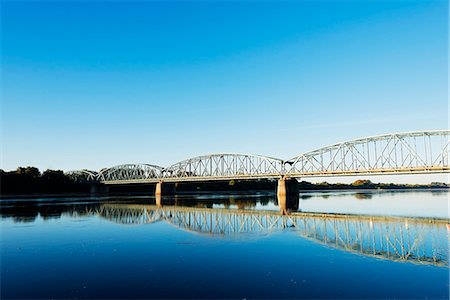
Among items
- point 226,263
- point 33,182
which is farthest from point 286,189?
point 33,182

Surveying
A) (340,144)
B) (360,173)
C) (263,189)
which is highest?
(340,144)

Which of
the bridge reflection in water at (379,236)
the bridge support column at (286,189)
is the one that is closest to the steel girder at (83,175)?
the bridge support column at (286,189)

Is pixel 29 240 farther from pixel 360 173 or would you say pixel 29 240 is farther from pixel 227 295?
pixel 360 173

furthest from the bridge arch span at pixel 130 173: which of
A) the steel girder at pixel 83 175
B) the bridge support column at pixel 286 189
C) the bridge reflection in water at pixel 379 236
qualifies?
the bridge reflection in water at pixel 379 236

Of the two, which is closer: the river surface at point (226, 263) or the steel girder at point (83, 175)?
the river surface at point (226, 263)

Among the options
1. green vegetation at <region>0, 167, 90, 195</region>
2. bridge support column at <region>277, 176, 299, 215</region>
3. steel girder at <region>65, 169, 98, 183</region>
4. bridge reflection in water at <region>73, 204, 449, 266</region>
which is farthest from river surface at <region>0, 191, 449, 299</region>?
steel girder at <region>65, 169, 98, 183</region>

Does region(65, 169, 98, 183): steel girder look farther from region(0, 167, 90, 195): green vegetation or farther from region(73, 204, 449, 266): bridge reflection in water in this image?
region(73, 204, 449, 266): bridge reflection in water

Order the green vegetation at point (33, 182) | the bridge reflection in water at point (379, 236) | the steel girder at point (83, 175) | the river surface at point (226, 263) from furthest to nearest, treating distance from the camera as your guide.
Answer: the steel girder at point (83, 175), the green vegetation at point (33, 182), the bridge reflection in water at point (379, 236), the river surface at point (226, 263)

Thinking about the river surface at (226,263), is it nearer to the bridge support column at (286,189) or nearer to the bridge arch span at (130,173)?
the bridge support column at (286,189)

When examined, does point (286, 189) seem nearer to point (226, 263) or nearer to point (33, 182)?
point (226, 263)

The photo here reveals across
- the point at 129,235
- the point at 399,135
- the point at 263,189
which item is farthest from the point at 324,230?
the point at 263,189

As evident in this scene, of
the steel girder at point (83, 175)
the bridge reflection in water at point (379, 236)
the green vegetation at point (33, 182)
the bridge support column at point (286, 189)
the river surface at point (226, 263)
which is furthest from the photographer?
the steel girder at point (83, 175)

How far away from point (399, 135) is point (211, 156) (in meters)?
65.6

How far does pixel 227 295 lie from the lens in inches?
449
